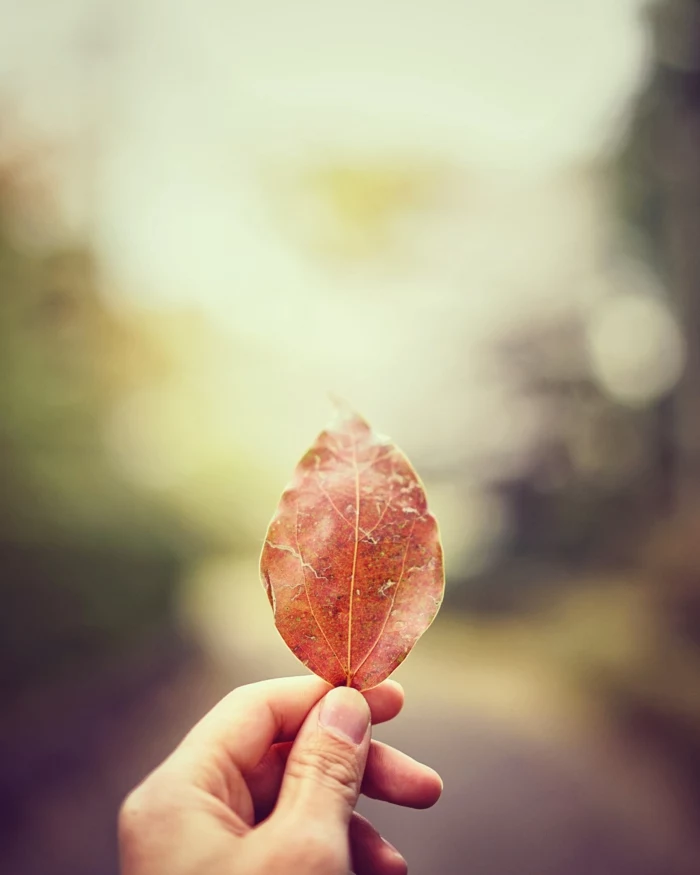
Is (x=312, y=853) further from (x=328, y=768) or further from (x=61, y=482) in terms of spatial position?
(x=61, y=482)

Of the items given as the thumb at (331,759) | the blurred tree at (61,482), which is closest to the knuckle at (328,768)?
the thumb at (331,759)

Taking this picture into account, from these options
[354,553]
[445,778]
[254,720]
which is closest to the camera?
[354,553]

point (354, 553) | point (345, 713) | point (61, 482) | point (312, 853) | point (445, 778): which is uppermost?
point (354, 553)

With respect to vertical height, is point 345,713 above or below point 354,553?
below

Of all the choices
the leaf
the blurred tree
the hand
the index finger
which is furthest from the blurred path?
the leaf

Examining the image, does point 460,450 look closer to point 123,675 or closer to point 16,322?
point 123,675

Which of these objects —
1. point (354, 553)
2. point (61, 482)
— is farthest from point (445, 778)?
point (354, 553)

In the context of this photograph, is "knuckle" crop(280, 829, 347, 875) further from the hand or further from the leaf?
the leaf

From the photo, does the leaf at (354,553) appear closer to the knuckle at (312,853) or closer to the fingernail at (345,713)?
the fingernail at (345,713)
